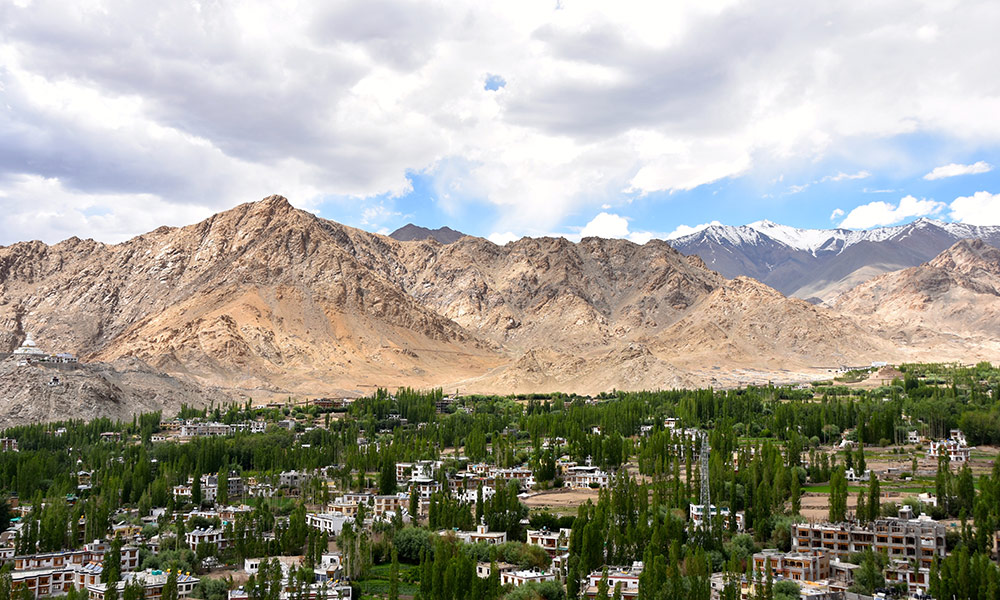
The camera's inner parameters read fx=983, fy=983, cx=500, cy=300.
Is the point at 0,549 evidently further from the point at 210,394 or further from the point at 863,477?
the point at 210,394

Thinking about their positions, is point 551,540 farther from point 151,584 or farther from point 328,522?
point 151,584

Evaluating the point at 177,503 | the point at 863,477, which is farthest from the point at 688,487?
the point at 177,503

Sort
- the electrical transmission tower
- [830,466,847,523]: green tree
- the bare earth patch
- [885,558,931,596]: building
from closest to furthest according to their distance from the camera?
[885,558,931,596]: building → [830,466,847,523]: green tree → the electrical transmission tower → the bare earth patch

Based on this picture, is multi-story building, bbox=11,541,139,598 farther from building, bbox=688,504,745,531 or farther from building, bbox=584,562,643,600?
building, bbox=688,504,745,531

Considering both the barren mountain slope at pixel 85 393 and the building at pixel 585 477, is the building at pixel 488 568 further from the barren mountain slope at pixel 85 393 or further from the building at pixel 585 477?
the barren mountain slope at pixel 85 393

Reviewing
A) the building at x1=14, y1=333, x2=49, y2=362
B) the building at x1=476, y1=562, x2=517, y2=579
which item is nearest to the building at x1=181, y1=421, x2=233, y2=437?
the building at x1=14, y1=333, x2=49, y2=362

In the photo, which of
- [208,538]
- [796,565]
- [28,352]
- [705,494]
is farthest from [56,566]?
[28,352]

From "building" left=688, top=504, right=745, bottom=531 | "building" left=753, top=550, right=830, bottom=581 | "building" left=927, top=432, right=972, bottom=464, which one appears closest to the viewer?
"building" left=753, top=550, right=830, bottom=581
